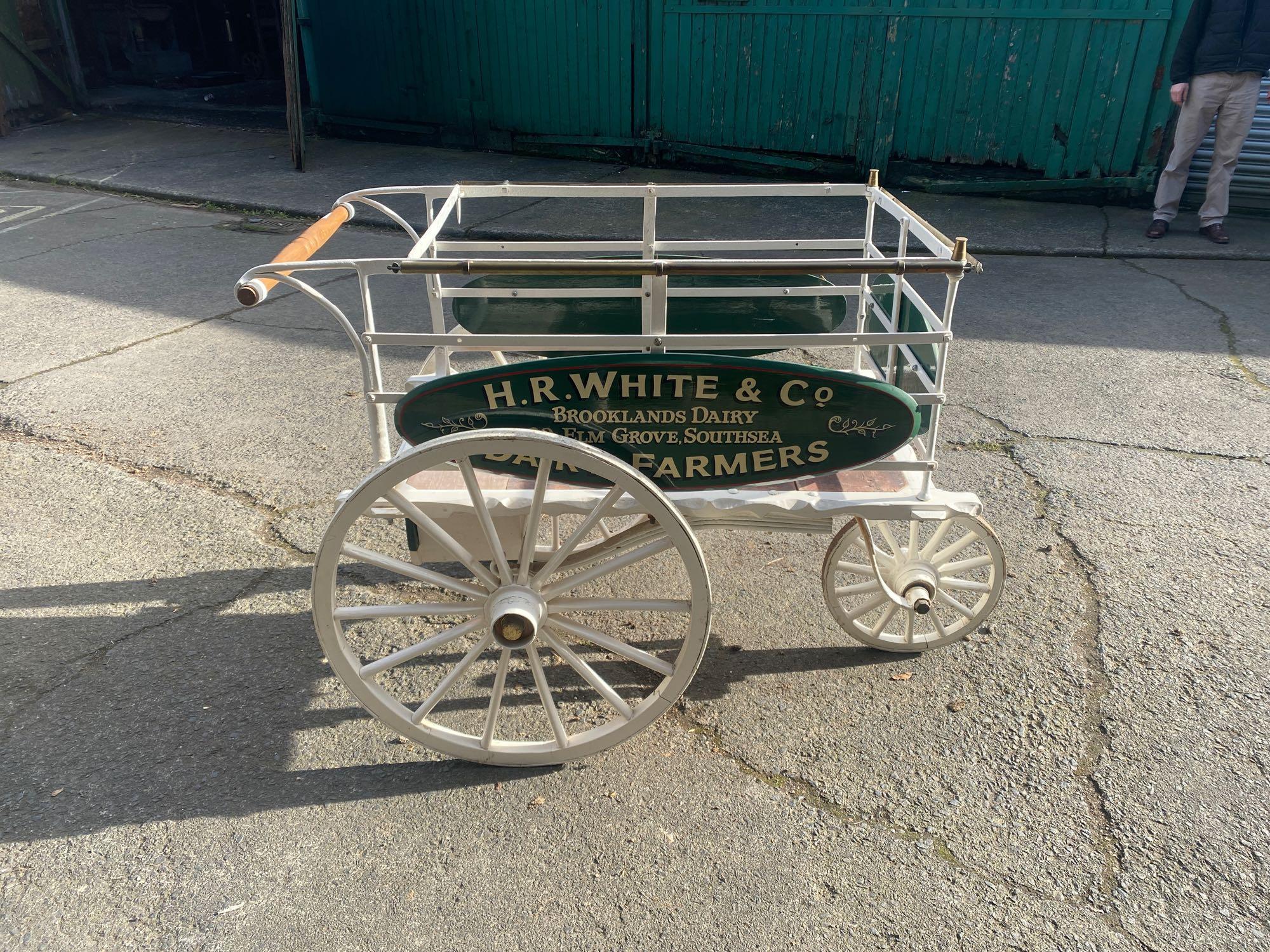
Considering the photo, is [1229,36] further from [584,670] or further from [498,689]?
[498,689]

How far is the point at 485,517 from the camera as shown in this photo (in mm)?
2377

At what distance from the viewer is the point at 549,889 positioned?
2.33 m

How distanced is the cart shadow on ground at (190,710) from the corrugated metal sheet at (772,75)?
21.4 feet

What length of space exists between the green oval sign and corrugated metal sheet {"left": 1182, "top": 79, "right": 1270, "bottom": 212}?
268 inches

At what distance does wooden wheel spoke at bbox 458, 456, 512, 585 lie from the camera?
7.54ft

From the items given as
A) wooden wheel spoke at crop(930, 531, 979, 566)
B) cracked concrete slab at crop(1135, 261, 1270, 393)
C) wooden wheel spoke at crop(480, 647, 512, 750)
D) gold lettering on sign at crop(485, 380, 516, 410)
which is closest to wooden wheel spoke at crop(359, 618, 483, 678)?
wooden wheel spoke at crop(480, 647, 512, 750)

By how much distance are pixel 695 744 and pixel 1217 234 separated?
6.53 m

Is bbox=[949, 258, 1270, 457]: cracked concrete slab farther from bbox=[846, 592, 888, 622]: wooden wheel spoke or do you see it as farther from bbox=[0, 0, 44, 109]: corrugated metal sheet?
bbox=[0, 0, 44, 109]: corrugated metal sheet

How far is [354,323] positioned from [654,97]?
471 centimetres

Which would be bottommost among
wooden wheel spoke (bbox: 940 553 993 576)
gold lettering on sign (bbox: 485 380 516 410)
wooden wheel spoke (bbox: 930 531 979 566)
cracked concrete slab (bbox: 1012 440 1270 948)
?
cracked concrete slab (bbox: 1012 440 1270 948)

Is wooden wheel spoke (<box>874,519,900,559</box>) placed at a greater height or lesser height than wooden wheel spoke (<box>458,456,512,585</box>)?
lesser

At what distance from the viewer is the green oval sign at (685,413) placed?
7.82 ft

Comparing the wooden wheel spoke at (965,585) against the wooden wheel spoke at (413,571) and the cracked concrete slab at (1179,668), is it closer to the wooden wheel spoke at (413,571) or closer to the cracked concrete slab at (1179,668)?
the cracked concrete slab at (1179,668)

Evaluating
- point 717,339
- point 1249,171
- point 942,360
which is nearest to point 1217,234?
point 1249,171
